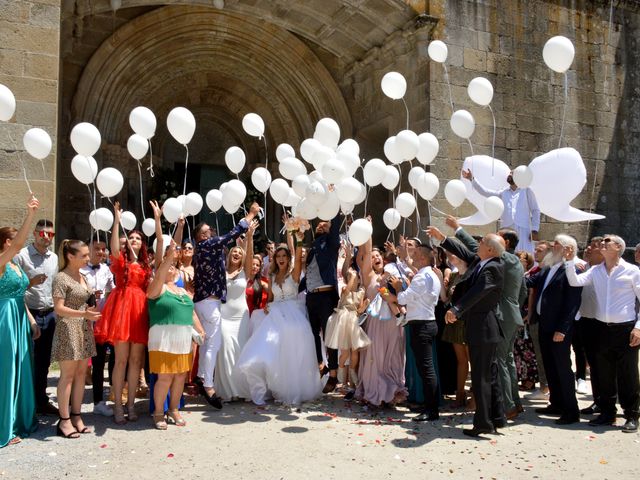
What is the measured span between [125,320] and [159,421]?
0.85m

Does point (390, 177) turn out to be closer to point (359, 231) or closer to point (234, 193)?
point (359, 231)

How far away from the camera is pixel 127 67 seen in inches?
413

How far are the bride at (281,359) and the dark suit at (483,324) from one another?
5.51 ft

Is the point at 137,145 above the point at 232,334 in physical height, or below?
above

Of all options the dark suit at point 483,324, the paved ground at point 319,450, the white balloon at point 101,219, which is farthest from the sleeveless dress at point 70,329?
the dark suit at point 483,324

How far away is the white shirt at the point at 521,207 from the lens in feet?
23.3

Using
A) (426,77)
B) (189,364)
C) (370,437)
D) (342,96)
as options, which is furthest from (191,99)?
(370,437)

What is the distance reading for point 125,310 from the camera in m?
4.78

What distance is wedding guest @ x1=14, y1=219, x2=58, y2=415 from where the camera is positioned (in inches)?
200

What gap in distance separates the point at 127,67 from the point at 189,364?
24.2ft

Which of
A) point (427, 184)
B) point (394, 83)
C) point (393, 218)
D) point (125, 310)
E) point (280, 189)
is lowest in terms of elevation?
point (125, 310)

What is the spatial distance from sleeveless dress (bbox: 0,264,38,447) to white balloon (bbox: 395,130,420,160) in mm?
3626

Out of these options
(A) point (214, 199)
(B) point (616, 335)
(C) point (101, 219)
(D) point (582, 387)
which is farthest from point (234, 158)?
(D) point (582, 387)

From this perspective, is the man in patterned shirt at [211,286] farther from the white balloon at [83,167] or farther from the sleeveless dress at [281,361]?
the white balloon at [83,167]
